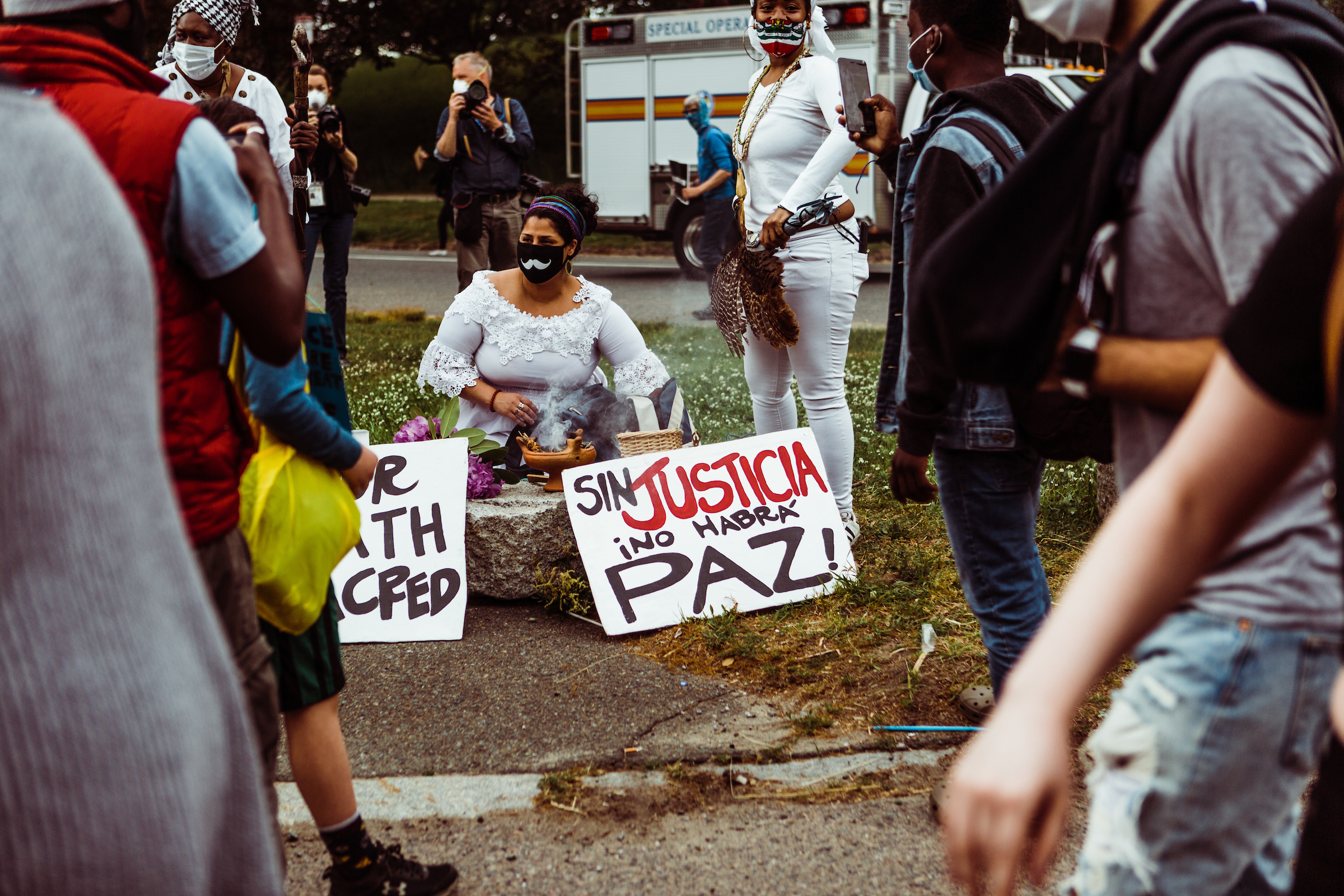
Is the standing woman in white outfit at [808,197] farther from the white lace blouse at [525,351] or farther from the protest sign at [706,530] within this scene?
the white lace blouse at [525,351]

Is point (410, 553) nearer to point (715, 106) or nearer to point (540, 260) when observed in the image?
point (540, 260)

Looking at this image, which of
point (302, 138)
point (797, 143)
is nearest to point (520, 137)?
point (302, 138)

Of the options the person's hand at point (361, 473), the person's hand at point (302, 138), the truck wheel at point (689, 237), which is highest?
the person's hand at point (302, 138)

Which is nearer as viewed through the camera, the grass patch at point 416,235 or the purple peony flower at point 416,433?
the purple peony flower at point 416,433

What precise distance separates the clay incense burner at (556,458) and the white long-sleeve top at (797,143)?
3.66ft

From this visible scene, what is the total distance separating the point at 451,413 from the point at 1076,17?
358 cm

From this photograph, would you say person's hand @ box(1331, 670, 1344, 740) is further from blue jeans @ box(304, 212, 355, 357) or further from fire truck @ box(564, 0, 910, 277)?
fire truck @ box(564, 0, 910, 277)

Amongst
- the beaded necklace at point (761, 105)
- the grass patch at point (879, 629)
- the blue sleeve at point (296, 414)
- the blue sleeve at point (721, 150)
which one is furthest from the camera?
the blue sleeve at point (721, 150)

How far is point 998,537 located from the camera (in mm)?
2680

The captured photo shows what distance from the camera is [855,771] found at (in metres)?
3.14

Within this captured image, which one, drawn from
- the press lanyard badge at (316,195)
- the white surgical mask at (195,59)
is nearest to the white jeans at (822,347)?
the white surgical mask at (195,59)

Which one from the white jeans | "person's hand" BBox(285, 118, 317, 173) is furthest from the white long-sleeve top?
"person's hand" BBox(285, 118, 317, 173)

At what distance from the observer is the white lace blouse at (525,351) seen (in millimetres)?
4797

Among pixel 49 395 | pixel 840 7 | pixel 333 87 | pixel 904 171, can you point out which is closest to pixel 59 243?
pixel 49 395
